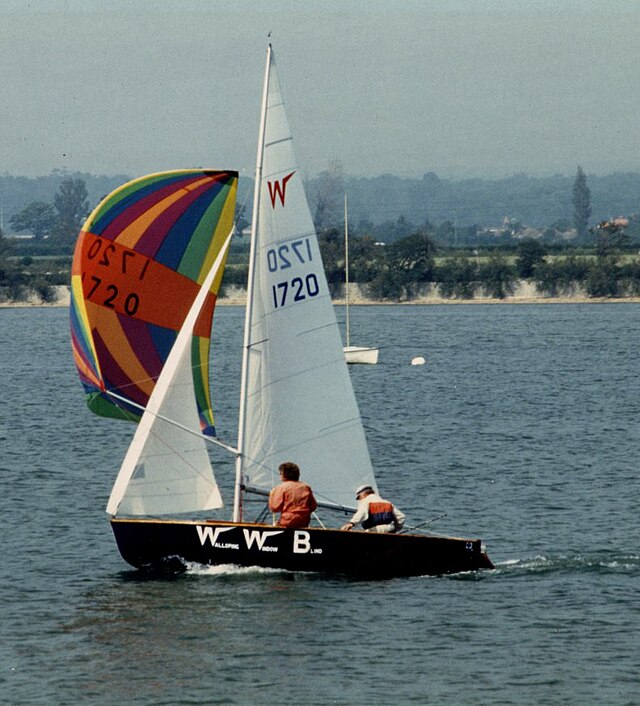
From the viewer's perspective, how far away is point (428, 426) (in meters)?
55.7

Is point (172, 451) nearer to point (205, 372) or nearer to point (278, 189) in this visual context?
point (205, 372)

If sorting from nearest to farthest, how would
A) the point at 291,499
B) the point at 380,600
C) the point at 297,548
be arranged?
Result: the point at 380,600
the point at 291,499
the point at 297,548

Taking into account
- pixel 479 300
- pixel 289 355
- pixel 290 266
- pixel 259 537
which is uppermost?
pixel 290 266

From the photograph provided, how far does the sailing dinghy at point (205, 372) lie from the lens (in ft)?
84.5

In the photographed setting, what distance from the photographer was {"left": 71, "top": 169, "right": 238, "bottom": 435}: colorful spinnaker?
2609cm

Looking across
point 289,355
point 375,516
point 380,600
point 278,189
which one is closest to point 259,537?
point 375,516

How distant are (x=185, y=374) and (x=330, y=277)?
165 m

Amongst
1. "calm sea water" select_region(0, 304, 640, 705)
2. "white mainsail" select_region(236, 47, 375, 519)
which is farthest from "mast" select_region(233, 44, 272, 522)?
"calm sea water" select_region(0, 304, 640, 705)

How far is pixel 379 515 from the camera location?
25.9 meters

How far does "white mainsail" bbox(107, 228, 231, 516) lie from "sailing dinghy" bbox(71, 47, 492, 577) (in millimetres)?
24

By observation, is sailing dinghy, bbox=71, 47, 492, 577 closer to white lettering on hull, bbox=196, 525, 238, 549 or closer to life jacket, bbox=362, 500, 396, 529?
white lettering on hull, bbox=196, 525, 238, 549

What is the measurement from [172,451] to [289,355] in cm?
265

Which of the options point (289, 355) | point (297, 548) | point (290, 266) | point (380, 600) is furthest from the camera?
point (289, 355)

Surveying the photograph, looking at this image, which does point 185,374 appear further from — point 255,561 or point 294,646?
point 294,646
